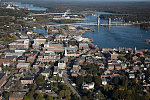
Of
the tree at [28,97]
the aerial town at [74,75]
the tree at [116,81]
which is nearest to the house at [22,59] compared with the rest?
the aerial town at [74,75]

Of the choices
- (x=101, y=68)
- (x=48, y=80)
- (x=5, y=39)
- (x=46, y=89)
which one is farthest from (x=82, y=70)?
(x=5, y=39)

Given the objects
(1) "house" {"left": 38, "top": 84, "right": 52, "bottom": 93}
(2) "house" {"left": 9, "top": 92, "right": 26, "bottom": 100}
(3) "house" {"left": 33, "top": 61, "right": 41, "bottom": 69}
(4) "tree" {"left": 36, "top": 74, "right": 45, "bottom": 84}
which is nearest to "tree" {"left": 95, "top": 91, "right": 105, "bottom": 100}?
(1) "house" {"left": 38, "top": 84, "right": 52, "bottom": 93}

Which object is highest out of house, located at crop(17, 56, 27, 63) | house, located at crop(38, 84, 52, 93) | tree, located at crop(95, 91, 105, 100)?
house, located at crop(17, 56, 27, 63)

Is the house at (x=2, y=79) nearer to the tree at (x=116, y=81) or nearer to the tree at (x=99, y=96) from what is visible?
the tree at (x=99, y=96)

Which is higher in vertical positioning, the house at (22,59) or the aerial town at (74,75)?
the house at (22,59)

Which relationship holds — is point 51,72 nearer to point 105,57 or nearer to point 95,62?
point 95,62

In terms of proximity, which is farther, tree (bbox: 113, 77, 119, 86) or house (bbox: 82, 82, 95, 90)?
tree (bbox: 113, 77, 119, 86)

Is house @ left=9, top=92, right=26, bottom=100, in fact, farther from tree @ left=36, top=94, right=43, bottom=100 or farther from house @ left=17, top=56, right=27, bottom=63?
house @ left=17, top=56, right=27, bottom=63

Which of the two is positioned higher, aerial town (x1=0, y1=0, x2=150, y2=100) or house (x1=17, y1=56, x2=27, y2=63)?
house (x1=17, y1=56, x2=27, y2=63)

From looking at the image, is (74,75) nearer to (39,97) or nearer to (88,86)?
(88,86)
